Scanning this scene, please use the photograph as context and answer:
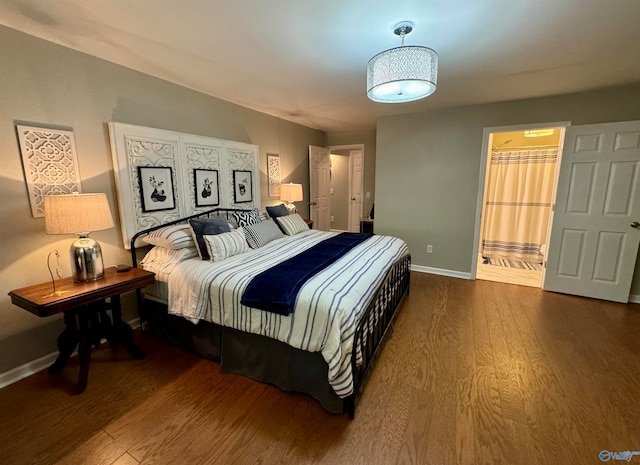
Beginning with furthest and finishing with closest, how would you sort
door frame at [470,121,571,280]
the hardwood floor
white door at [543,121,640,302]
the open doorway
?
the open doorway, door frame at [470,121,571,280], white door at [543,121,640,302], the hardwood floor

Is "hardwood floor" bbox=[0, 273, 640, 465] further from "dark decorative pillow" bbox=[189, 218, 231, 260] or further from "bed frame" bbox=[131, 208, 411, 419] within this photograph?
"dark decorative pillow" bbox=[189, 218, 231, 260]

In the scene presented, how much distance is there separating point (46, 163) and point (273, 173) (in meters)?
2.73

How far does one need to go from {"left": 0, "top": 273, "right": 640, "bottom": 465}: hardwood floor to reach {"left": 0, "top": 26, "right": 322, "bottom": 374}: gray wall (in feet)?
1.40

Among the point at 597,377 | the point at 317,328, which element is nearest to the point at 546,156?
the point at 597,377

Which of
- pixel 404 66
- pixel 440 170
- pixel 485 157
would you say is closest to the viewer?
pixel 404 66

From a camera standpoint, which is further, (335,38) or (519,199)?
(519,199)

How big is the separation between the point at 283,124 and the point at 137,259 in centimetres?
300

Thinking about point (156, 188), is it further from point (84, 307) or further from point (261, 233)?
point (84, 307)

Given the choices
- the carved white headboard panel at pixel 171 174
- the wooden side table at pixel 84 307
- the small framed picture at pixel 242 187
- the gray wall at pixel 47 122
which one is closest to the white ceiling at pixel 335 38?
the gray wall at pixel 47 122

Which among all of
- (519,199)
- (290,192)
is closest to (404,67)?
(290,192)

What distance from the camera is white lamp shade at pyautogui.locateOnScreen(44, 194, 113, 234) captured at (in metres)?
1.86

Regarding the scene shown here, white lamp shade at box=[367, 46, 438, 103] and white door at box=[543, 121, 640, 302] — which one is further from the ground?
white lamp shade at box=[367, 46, 438, 103]

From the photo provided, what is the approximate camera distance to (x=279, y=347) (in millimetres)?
1909

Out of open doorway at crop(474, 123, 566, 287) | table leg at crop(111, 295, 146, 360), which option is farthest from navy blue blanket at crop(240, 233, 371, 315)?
open doorway at crop(474, 123, 566, 287)
